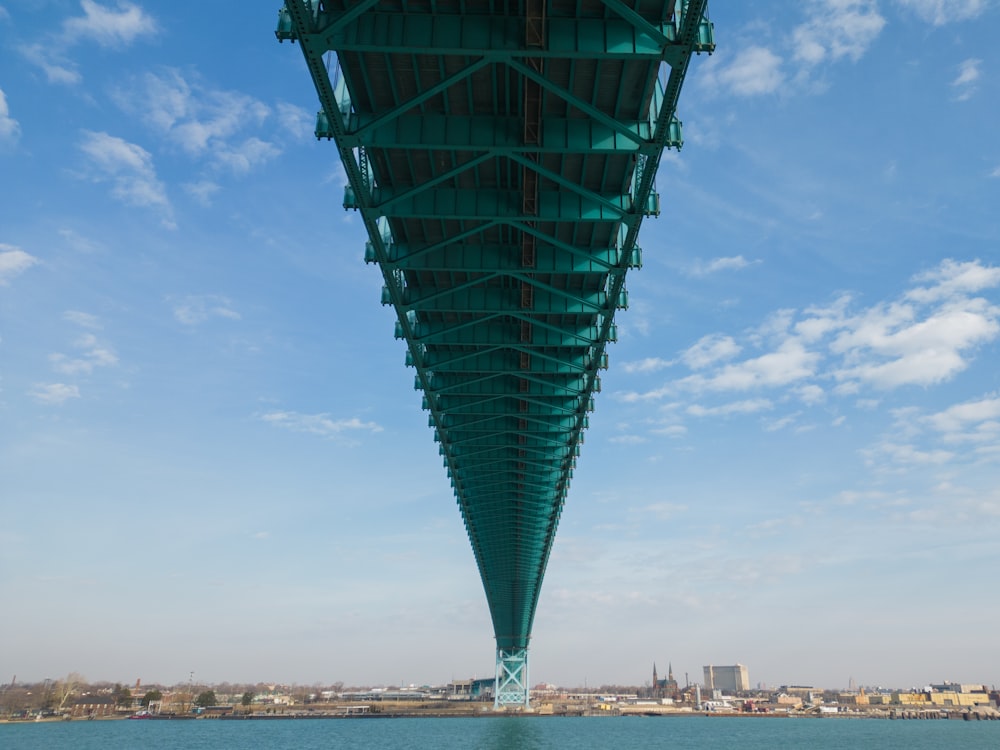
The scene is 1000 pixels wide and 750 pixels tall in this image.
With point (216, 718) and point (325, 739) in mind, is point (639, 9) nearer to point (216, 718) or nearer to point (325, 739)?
point (325, 739)

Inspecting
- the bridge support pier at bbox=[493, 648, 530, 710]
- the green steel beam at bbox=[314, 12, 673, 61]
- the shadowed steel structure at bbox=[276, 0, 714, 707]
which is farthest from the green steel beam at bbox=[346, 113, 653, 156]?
the bridge support pier at bbox=[493, 648, 530, 710]

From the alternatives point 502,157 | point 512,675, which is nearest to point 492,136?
point 502,157

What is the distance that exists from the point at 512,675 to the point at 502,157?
401ft

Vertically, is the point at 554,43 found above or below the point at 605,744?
above

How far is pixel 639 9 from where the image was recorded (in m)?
16.8

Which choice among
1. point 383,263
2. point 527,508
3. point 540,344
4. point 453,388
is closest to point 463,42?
point 383,263

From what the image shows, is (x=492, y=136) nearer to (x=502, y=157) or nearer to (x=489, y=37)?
(x=502, y=157)

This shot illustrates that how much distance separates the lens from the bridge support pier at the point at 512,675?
130m

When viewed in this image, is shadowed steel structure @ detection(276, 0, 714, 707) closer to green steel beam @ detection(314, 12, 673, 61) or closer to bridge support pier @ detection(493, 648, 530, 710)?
green steel beam @ detection(314, 12, 673, 61)

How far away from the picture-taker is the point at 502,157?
21.9 meters

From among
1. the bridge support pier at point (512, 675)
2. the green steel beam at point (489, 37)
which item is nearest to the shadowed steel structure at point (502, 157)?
the green steel beam at point (489, 37)

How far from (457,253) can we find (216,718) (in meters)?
166

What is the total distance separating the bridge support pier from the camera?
130m

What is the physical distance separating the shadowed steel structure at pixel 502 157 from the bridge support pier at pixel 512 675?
338 feet
